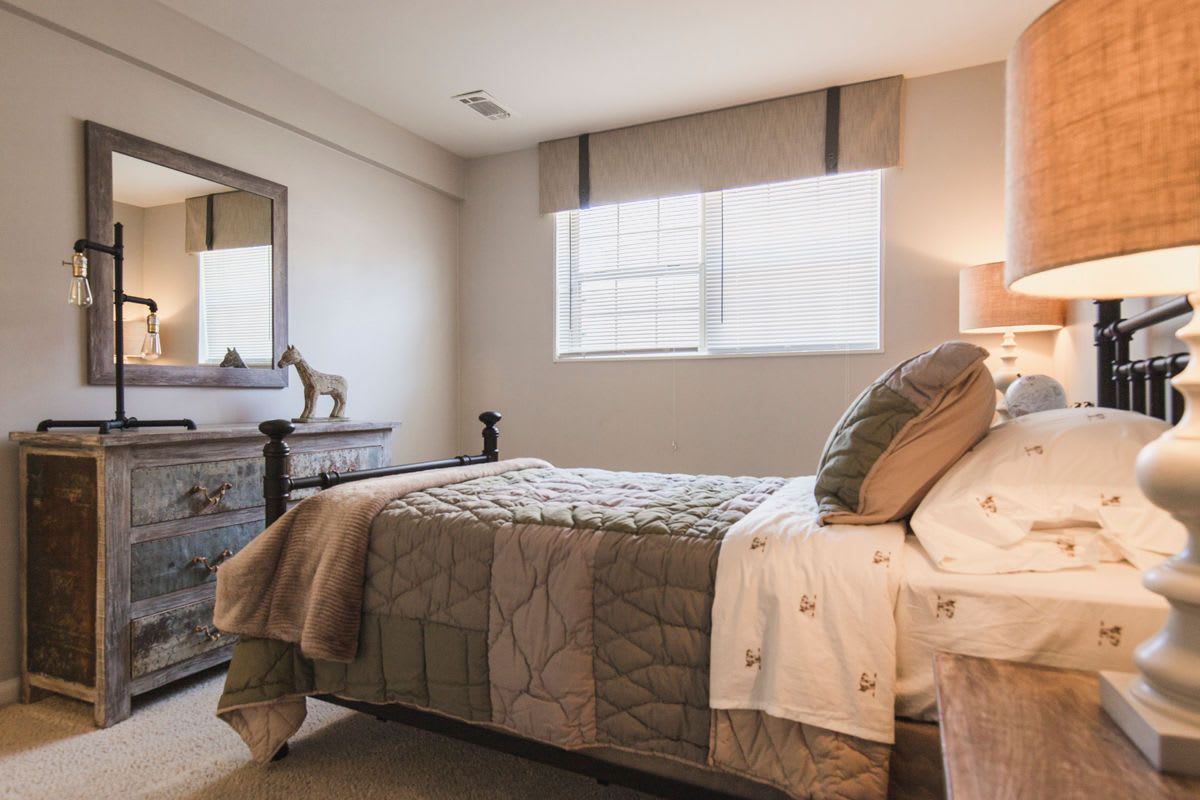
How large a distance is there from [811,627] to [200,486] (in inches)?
83.5

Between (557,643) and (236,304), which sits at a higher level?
(236,304)

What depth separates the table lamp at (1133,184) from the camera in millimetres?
619

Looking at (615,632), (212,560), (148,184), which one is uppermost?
(148,184)

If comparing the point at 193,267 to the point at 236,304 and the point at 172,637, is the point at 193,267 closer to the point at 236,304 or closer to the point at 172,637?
the point at 236,304

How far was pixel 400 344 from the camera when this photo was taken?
393 cm

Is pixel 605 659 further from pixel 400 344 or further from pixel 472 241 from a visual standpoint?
pixel 472 241

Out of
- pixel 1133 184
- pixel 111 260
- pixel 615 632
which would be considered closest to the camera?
pixel 1133 184

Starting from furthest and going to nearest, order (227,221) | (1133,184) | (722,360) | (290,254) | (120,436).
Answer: (722,360), (290,254), (227,221), (120,436), (1133,184)

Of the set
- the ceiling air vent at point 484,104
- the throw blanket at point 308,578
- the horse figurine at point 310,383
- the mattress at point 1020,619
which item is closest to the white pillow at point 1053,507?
the mattress at point 1020,619

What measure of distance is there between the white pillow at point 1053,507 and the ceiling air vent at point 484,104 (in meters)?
3.04

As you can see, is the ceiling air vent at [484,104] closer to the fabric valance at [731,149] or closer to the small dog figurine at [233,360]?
the fabric valance at [731,149]

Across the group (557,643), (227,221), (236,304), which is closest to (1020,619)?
(557,643)

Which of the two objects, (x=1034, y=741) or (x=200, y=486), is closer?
(x=1034, y=741)

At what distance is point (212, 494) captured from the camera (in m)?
2.34
